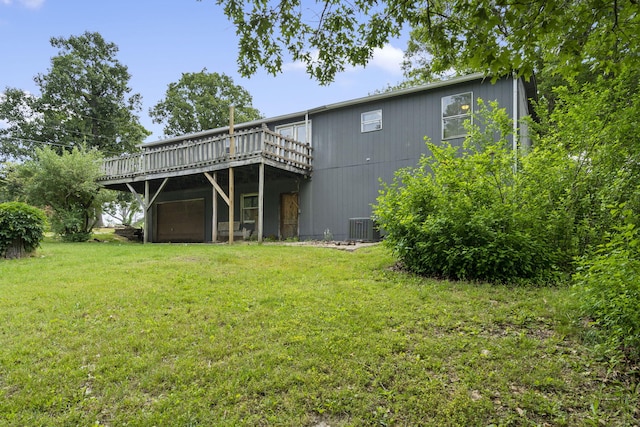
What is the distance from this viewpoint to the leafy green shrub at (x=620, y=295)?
2705 millimetres

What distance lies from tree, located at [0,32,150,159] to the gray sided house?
16209mm

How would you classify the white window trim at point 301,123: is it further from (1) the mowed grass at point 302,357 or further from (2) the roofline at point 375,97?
(1) the mowed grass at point 302,357

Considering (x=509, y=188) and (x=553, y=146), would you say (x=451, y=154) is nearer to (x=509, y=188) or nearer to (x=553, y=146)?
(x=509, y=188)

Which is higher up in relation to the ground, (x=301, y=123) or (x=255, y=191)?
(x=301, y=123)

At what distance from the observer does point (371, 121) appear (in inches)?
469

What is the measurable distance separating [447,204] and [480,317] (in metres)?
2.07

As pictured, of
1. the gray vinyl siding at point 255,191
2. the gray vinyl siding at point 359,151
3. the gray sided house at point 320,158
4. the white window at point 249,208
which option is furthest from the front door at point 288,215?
the white window at point 249,208

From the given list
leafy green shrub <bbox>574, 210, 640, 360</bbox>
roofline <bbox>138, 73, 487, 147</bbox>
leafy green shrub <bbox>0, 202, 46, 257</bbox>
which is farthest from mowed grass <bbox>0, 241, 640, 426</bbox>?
roofline <bbox>138, 73, 487, 147</bbox>

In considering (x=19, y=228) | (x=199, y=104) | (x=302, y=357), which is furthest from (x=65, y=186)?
(x=199, y=104)

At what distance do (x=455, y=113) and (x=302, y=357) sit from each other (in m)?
9.57

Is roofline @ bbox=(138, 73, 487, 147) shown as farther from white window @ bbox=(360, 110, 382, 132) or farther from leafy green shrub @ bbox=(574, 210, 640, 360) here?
leafy green shrub @ bbox=(574, 210, 640, 360)

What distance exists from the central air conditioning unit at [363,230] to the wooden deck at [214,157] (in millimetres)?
2669

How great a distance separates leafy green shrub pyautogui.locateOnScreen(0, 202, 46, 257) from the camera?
774cm

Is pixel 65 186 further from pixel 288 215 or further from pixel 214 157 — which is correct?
pixel 288 215
